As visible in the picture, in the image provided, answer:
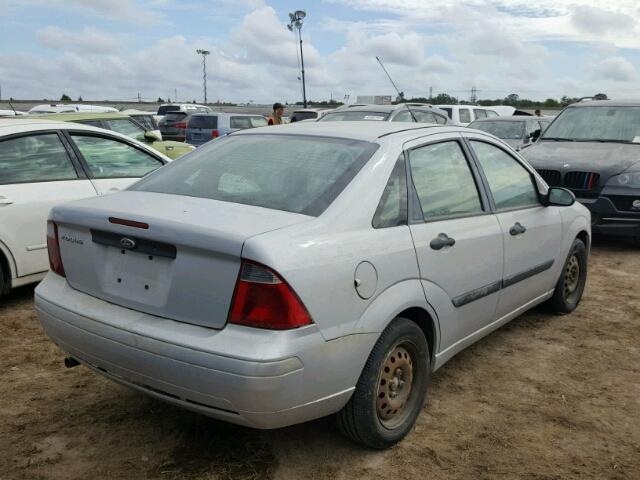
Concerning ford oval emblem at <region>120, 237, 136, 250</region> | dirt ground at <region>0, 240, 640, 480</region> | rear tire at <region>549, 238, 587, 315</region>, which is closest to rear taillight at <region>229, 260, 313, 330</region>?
ford oval emblem at <region>120, 237, 136, 250</region>

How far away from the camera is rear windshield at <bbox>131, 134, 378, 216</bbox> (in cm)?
291

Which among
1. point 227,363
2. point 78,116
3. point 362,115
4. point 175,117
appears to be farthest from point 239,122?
point 227,363

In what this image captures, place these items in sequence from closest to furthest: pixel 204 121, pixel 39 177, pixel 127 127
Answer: pixel 39 177 < pixel 127 127 < pixel 204 121

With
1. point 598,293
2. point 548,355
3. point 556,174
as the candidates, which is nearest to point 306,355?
point 548,355

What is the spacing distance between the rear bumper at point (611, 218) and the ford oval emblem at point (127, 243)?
6090mm

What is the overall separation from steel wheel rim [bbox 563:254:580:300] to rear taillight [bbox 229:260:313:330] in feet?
10.7

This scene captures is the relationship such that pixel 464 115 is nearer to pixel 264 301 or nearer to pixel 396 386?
pixel 396 386

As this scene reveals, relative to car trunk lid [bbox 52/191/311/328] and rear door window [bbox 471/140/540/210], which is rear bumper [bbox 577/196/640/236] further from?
car trunk lid [bbox 52/191/311/328]

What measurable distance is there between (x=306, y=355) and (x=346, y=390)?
1.11 feet

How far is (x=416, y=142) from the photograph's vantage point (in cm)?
341

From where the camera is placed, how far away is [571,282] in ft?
17.0

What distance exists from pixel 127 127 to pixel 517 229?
26.3ft

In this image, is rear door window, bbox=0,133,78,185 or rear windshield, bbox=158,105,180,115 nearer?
rear door window, bbox=0,133,78,185

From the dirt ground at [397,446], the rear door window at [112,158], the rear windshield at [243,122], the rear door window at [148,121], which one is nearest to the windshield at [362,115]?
the rear door window at [112,158]
